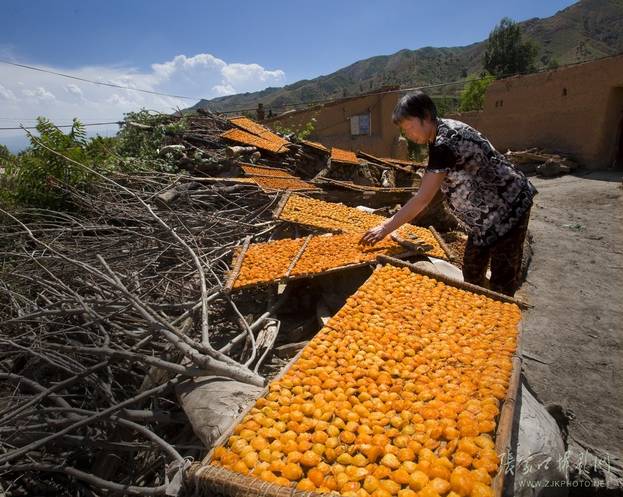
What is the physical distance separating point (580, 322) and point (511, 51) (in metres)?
44.7

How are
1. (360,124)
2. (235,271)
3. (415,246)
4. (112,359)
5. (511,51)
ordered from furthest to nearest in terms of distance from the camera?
(511,51), (360,124), (415,246), (235,271), (112,359)

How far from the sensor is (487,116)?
48.5 ft

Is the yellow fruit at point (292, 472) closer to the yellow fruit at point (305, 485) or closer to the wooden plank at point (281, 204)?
the yellow fruit at point (305, 485)

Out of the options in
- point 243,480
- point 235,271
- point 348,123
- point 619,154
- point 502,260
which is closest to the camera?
point 243,480

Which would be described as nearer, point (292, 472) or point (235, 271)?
point (292, 472)

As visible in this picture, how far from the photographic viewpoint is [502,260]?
286 centimetres

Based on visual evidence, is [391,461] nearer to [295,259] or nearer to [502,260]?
[502,260]

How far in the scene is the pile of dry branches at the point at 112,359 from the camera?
205cm

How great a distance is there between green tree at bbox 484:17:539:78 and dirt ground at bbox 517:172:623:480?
38413 mm

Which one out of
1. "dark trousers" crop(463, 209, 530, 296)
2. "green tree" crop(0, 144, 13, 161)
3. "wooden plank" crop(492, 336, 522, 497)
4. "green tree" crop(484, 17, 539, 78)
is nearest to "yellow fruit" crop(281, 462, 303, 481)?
"wooden plank" crop(492, 336, 522, 497)

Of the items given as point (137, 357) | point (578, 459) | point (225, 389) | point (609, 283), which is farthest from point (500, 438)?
point (609, 283)

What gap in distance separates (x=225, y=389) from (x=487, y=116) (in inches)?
635

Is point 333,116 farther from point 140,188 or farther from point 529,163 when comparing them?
point 140,188

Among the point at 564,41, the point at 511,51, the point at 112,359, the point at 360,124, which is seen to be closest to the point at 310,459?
the point at 112,359
